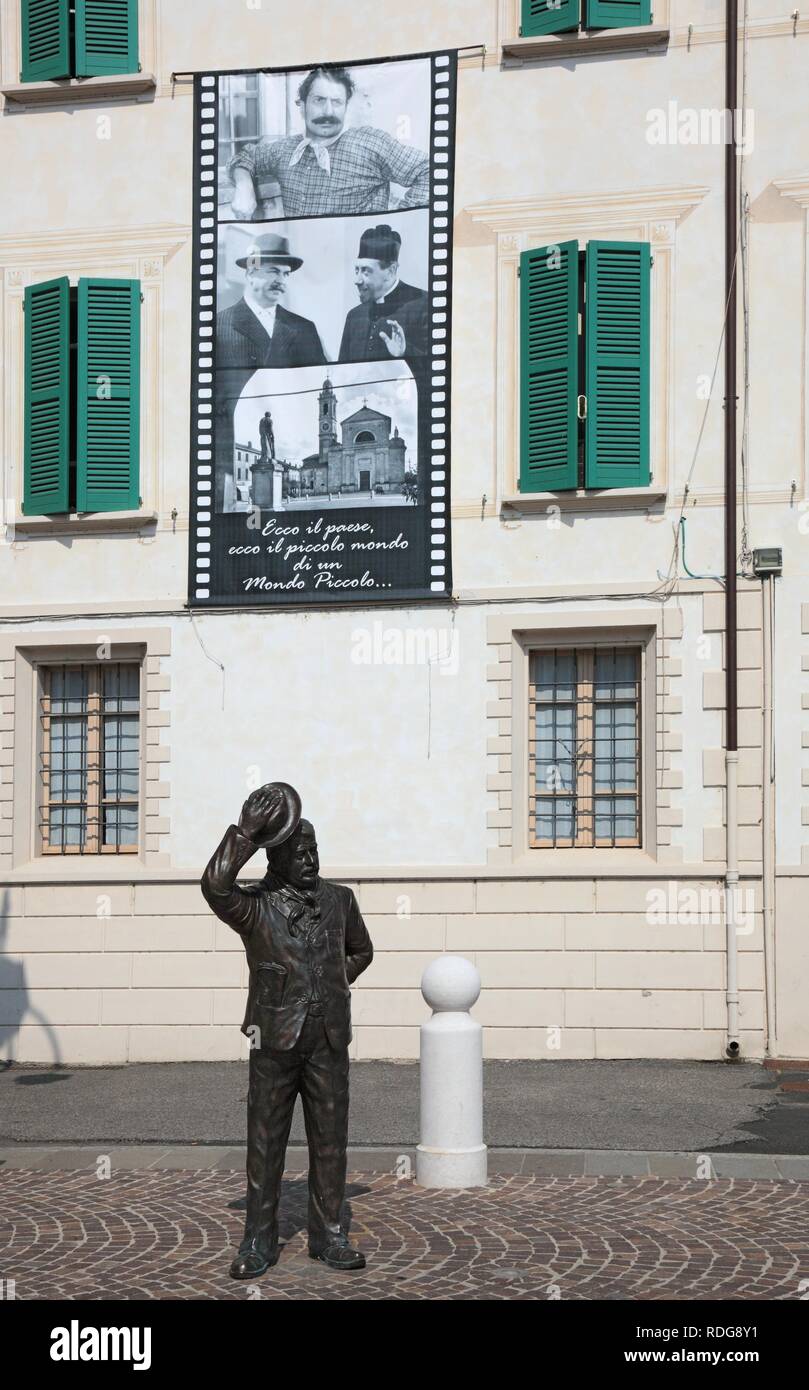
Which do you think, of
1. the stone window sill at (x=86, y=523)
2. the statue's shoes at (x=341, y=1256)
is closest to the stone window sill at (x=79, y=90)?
the stone window sill at (x=86, y=523)

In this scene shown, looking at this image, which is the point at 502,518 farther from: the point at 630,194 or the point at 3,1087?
the point at 3,1087

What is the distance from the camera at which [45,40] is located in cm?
1582

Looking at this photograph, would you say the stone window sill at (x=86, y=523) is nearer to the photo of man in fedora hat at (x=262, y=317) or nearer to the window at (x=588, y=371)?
the photo of man in fedora hat at (x=262, y=317)

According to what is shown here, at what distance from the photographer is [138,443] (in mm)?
15438

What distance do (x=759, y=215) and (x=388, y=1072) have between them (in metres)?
7.90

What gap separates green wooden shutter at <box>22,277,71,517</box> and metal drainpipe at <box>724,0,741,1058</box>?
235 inches

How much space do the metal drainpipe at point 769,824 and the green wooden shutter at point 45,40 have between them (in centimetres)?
812

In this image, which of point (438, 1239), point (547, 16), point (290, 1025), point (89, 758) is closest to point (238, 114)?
point (547, 16)

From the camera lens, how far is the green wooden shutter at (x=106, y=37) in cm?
1557

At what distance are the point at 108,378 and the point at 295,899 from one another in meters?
9.12

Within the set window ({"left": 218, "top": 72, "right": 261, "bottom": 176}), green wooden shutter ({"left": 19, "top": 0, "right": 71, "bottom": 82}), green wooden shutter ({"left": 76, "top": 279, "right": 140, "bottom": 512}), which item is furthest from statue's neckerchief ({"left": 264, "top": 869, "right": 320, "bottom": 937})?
green wooden shutter ({"left": 19, "top": 0, "right": 71, "bottom": 82})

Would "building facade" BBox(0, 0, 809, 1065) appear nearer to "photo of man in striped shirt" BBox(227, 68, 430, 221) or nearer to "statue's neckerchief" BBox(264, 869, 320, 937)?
"photo of man in striped shirt" BBox(227, 68, 430, 221)

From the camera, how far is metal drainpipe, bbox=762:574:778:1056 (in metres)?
13.9

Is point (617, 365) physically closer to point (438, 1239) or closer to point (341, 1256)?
point (438, 1239)
